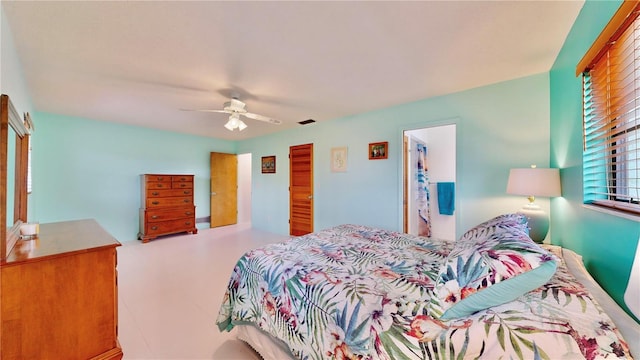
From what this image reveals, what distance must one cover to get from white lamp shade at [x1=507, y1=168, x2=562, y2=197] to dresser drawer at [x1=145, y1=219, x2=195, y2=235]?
5570 millimetres

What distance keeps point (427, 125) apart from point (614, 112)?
2.00 meters

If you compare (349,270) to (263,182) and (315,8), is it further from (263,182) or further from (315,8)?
(263,182)

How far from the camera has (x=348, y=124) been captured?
3969 millimetres

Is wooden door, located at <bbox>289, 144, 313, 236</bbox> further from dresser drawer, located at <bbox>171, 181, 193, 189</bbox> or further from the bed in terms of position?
the bed

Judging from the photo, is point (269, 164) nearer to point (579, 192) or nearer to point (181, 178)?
point (181, 178)

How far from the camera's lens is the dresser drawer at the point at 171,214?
A: 14.6 ft

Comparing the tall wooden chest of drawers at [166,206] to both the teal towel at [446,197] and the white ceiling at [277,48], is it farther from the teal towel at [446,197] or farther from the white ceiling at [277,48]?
the teal towel at [446,197]

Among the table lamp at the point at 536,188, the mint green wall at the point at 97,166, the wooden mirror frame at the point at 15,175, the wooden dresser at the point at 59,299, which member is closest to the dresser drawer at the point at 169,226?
the mint green wall at the point at 97,166

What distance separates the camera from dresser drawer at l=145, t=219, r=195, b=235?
445 centimetres

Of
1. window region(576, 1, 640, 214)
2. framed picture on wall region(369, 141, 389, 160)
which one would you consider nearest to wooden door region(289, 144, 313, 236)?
framed picture on wall region(369, 141, 389, 160)

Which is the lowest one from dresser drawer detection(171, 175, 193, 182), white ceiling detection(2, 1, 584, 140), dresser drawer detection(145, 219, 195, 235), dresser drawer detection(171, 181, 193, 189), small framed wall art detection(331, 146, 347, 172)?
dresser drawer detection(145, 219, 195, 235)

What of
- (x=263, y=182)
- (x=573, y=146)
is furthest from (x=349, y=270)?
(x=263, y=182)

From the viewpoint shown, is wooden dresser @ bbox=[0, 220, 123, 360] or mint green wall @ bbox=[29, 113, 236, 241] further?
mint green wall @ bbox=[29, 113, 236, 241]

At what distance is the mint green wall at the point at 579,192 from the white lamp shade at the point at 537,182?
0.07 metres
